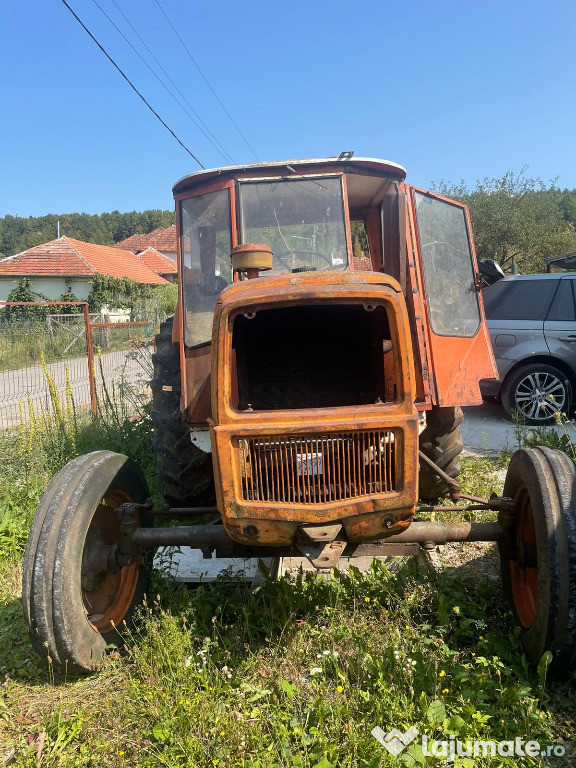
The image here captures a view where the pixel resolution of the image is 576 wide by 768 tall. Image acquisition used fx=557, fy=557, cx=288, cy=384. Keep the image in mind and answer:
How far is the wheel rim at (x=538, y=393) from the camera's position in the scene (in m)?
7.06

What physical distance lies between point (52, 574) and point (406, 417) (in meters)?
1.80

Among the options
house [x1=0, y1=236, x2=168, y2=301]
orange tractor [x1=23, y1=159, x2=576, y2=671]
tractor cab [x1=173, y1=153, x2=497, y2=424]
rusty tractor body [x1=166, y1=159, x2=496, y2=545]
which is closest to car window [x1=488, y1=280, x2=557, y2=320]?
rusty tractor body [x1=166, y1=159, x2=496, y2=545]

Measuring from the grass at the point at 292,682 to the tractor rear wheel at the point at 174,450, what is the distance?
626mm

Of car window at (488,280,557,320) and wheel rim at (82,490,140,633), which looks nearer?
wheel rim at (82,490,140,633)

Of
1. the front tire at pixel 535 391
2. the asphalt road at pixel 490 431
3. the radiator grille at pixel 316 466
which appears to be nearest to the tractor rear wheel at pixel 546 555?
the radiator grille at pixel 316 466

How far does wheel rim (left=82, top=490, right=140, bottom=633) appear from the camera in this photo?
2.98m

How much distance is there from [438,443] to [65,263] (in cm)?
2976

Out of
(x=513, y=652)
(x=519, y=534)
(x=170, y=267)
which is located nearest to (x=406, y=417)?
(x=519, y=534)

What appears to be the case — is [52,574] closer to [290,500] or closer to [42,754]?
[42,754]

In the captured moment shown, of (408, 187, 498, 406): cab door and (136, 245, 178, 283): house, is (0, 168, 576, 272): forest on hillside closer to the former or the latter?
(408, 187, 498, 406): cab door

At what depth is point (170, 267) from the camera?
43250 mm

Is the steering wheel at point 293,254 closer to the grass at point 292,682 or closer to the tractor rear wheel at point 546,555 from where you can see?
the tractor rear wheel at point 546,555

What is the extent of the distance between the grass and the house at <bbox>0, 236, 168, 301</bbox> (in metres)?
27.3

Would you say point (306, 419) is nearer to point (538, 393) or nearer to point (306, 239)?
point (306, 239)
